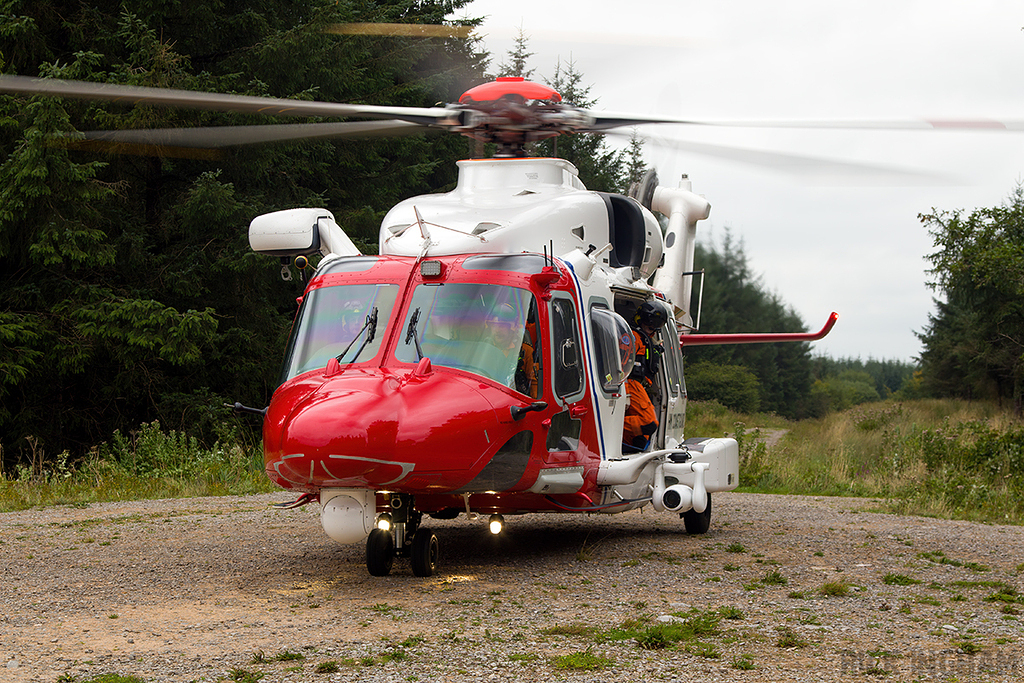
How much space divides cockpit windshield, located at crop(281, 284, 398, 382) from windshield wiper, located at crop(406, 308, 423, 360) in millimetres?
175

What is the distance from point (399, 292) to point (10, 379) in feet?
37.2

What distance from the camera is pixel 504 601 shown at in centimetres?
682

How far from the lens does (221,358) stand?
20219 millimetres

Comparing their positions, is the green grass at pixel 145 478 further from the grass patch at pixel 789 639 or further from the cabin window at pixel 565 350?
the grass patch at pixel 789 639

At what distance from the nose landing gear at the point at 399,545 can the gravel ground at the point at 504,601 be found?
15 cm

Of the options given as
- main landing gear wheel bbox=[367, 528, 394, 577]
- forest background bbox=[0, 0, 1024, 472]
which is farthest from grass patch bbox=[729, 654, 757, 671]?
forest background bbox=[0, 0, 1024, 472]

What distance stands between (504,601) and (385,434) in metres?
1.35

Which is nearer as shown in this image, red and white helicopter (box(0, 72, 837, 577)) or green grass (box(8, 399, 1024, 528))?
red and white helicopter (box(0, 72, 837, 577))

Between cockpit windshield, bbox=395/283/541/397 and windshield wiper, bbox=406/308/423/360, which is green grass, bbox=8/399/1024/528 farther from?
windshield wiper, bbox=406/308/423/360

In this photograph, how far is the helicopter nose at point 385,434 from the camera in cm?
648

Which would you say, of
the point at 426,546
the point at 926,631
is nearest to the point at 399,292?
the point at 426,546

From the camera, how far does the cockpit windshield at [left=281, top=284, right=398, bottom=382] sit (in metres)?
7.36

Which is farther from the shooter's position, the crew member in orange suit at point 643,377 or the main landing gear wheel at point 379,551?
the crew member in orange suit at point 643,377

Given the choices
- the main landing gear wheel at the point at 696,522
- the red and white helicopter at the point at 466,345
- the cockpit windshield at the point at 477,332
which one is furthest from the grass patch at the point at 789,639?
the main landing gear wheel at the point at 696,522
